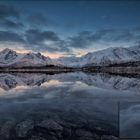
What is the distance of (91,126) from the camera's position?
19.1 metres

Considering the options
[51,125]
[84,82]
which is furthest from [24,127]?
[84,82]

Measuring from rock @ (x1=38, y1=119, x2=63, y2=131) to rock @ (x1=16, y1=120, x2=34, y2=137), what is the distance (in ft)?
2.57

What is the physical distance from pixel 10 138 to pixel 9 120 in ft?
14.1

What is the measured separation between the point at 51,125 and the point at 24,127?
1813 mm

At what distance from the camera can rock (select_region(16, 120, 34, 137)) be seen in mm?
16991

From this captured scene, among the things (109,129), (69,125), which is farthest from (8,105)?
(109,129)

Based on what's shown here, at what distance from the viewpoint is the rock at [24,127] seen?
16991 mm

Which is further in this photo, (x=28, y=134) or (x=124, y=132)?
(x=28, y=134)

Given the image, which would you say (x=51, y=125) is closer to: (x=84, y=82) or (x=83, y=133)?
(x=83, y=133)

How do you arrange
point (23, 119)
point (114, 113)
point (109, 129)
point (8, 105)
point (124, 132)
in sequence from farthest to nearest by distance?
point (8, 105) < point (114, 113) < point (23, 119) < point (109, 129) < point (124, 132)

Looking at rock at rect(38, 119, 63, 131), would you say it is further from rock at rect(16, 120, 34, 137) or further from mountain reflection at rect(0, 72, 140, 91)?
mountain reflection at rect(0, 72, 140, 91)

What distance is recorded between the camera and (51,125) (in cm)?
1875

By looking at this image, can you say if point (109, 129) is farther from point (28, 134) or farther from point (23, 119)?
point (23, 119)

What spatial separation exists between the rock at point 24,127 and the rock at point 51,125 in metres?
0.78
